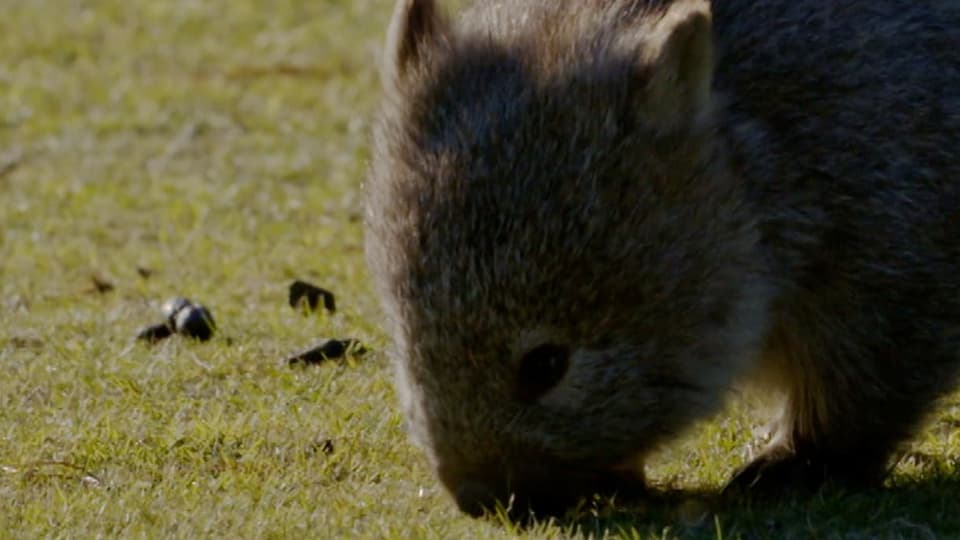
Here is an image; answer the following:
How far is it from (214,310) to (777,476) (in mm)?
2734

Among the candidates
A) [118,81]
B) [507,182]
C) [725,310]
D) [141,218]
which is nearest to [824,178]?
[725,310]

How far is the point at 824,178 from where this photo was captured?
5414mm

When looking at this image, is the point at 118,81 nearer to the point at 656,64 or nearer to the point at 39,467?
the point at 39,467

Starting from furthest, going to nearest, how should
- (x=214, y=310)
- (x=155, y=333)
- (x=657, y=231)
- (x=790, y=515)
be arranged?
(x=214, y=310), (x=155, y=333), (x=790, y=515), (x=657, y=231)

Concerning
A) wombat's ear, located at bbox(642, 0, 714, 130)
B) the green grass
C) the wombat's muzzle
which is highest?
wombat's ear, located at bbox(642, 0, 714, 130)

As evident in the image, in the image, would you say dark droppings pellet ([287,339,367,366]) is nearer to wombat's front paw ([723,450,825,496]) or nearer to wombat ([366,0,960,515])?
wombat ([366,0,960,515])

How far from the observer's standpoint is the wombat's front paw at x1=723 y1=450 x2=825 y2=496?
18.0 ft

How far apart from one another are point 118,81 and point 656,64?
7.11 meters

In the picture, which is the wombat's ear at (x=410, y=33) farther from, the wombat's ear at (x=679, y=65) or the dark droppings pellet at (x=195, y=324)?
the dark droppings pellet at (x=195, y=324)

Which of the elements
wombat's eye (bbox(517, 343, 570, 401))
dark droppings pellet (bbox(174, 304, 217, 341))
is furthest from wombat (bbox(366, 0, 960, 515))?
dark droppings pellet (bbox(174, 304, 217, 341))

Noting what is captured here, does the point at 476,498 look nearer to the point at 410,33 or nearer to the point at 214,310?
the point at 410,33

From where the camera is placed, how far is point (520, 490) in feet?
16.6

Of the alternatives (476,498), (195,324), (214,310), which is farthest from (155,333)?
(476,498)

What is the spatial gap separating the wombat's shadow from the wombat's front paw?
51 mm
